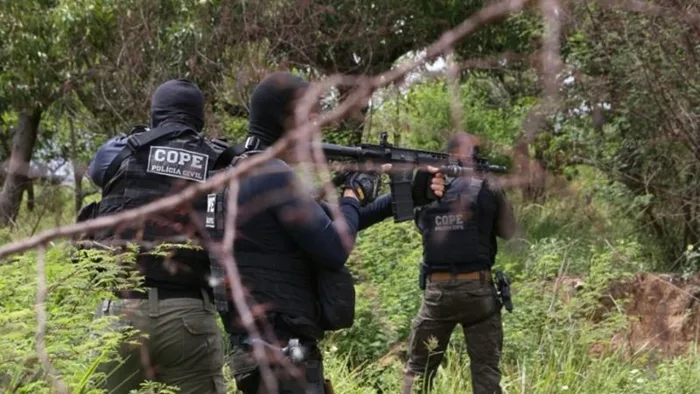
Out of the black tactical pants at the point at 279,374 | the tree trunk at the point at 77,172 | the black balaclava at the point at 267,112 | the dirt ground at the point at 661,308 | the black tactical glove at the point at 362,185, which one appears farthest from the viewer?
the dirt ground at the point at 661,308

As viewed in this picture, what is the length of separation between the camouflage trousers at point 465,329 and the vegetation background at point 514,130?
0.47ft

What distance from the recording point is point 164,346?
3.24 meters

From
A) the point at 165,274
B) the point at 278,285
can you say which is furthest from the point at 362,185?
the point at 165,274

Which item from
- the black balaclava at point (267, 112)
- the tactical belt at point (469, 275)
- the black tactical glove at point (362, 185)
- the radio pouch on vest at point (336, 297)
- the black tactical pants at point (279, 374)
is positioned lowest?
the black tactical pants at point (279, 374)

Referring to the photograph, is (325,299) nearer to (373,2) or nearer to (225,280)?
(225,280)

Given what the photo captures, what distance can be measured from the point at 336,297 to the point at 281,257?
0.21 meters

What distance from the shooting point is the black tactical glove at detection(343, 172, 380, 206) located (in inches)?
120

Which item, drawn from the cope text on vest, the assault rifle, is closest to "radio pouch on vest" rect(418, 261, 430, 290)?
the cope text on vest

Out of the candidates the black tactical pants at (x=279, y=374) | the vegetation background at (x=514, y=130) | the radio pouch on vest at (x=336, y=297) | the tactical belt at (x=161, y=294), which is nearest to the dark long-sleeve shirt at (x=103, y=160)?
the tactical belt at (x=161, y=294)

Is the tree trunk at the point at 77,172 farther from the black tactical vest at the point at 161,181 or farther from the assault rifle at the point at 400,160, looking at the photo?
the assault rifle at the point at 400,160

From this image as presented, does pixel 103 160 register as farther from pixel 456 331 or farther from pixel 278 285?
pixel 456 331

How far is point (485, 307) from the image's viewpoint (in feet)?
16.7

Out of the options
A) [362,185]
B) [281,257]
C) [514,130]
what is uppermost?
[514,130]

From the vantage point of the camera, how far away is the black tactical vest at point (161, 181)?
318 centimetres
